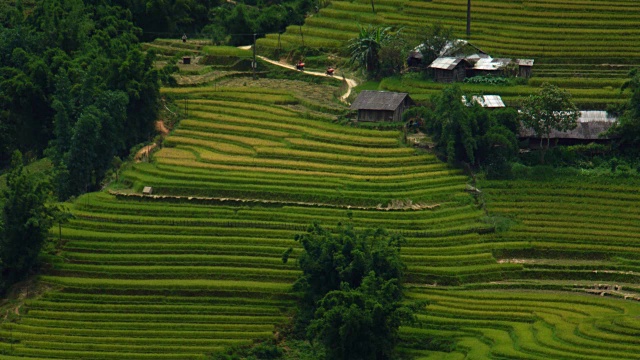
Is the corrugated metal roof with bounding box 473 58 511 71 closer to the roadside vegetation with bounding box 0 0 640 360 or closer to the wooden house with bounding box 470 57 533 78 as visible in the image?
the wooden house with bounding box 470 57 533 78

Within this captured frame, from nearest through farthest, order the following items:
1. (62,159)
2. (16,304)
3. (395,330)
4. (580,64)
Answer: (395,330), (16,304), (62,159), (580,64)

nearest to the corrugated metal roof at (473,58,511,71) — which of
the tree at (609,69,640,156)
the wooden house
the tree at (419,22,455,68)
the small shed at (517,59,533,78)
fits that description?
the wooden house

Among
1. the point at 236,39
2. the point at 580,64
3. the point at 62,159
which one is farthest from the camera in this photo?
the point at 236,39

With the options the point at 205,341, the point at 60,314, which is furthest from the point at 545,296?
the point at 60,314

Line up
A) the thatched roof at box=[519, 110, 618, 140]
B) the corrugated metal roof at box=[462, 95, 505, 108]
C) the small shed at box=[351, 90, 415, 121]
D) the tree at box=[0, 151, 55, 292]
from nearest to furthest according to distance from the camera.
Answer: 1. the tree at box=[0, 151, 55, 292]
2. the thatched roof at box=[519, 110, 618, 140]
3. the corrugated metal roof at box=[462, 95, 505, 108]
4. the small shed at box=[351, 90, 415, 121]

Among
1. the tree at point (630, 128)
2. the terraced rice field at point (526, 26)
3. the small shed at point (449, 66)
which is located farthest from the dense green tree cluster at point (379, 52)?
the tree at point (630, 128)

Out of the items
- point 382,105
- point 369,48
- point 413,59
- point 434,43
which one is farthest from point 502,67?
point 382,105

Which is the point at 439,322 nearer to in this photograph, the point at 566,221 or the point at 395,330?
the point at 395,330
